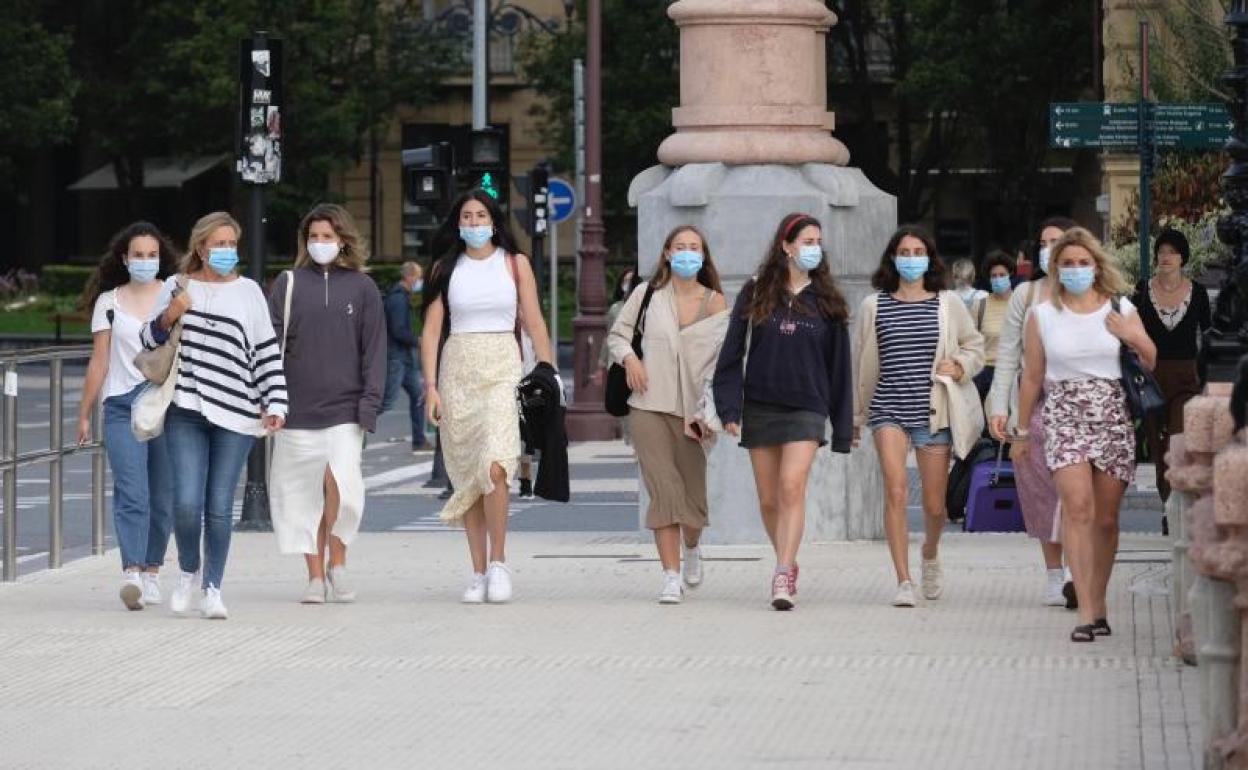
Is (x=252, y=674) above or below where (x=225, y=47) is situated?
below

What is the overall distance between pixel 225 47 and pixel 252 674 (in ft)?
153

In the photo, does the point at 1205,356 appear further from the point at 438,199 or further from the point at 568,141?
the point at 568,141

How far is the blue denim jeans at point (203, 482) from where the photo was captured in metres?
13.0

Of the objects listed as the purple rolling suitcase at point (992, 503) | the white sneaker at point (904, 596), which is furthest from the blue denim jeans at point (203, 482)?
the purple rolling suitcase at point (992, 503)

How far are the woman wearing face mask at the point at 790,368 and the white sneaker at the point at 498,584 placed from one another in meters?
1.21

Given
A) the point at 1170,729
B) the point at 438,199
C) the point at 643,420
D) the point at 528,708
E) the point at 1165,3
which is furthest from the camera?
the point at 1165,3

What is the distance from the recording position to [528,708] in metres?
9.92

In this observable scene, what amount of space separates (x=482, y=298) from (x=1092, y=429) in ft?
9.40

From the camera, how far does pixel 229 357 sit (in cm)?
1297

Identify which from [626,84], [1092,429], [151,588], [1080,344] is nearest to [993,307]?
[151,588]

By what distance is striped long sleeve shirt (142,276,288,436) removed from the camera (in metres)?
12.9

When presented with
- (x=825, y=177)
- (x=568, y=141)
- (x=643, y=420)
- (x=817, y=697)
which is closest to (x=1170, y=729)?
(x=817, y=697)

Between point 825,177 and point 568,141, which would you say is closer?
point 825,177

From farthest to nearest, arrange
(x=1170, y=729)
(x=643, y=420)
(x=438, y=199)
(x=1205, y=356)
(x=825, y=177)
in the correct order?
(x=438, y=199) < (x=825, y=177) < (x=1205, y=356) < (x=643, y=420) < (x=1170, y=729)
